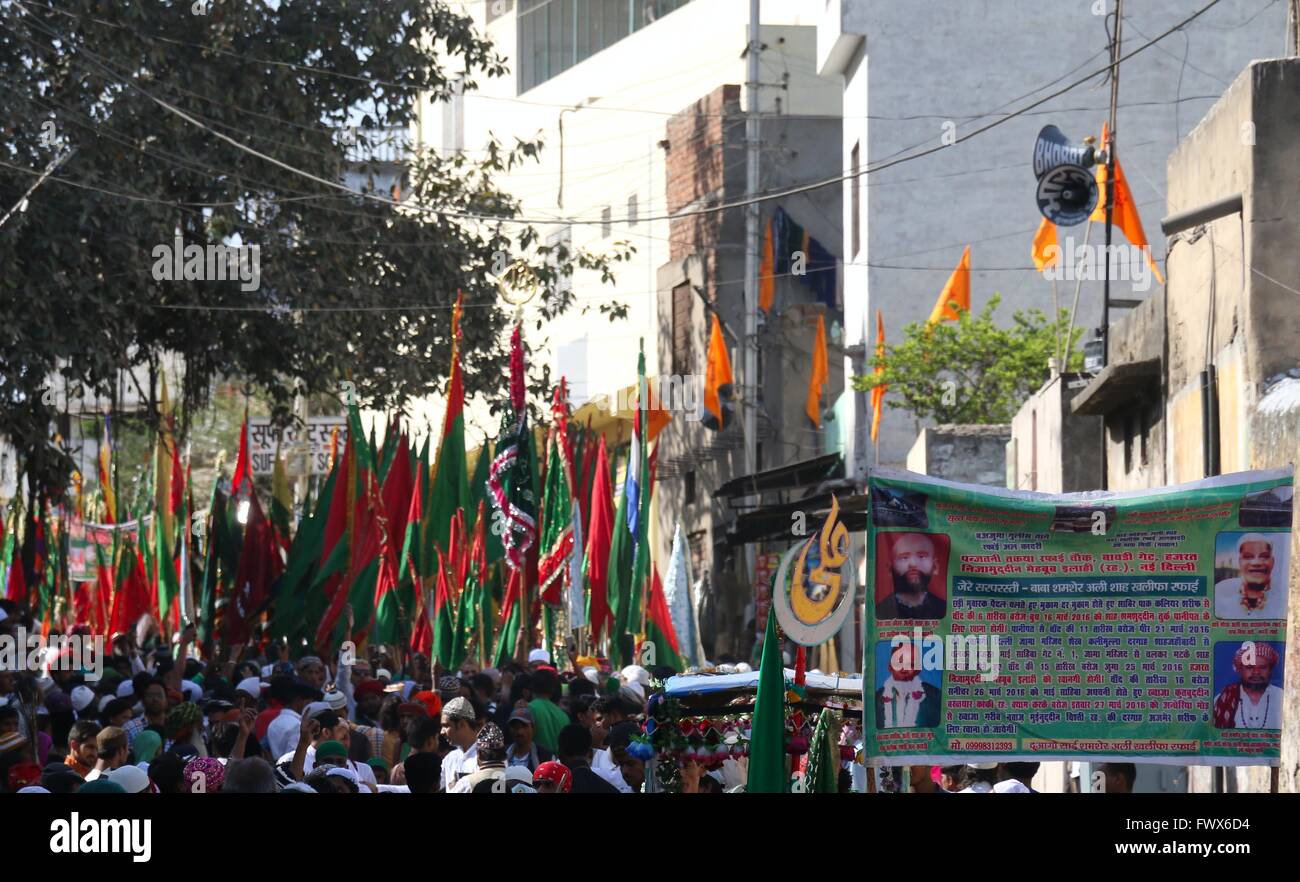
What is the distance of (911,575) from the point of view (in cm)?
769

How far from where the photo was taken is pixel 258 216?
873 inches

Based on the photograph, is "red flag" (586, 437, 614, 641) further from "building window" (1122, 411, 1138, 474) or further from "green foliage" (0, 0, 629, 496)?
"building window" (1122, 411, 1138, 474)

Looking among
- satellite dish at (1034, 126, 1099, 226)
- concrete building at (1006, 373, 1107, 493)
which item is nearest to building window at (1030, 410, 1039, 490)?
concrete building at (1006, 373, 1107, 493)

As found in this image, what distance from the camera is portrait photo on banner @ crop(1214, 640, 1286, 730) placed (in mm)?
7496

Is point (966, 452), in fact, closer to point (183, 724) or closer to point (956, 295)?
point (956, 295)

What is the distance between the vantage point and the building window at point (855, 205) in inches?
1065

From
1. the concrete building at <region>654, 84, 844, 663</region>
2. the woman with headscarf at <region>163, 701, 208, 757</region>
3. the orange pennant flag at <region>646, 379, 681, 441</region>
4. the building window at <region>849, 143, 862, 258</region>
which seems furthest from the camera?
the orange pennant flag at <region>646, 379, 681, 441</region>

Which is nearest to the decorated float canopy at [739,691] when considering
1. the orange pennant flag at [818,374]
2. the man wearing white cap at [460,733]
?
the man wearing white cap at [460,733]

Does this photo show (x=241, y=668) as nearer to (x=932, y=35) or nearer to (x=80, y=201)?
(x=80, y=201)

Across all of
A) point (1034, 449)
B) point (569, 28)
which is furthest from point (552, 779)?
point (569, 28)

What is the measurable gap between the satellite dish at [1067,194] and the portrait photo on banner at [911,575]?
9209 mm

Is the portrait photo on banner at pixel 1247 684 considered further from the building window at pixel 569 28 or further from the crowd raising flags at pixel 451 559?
the building window at pixel 569 28

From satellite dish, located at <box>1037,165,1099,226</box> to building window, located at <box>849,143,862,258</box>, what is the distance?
10.5 m
